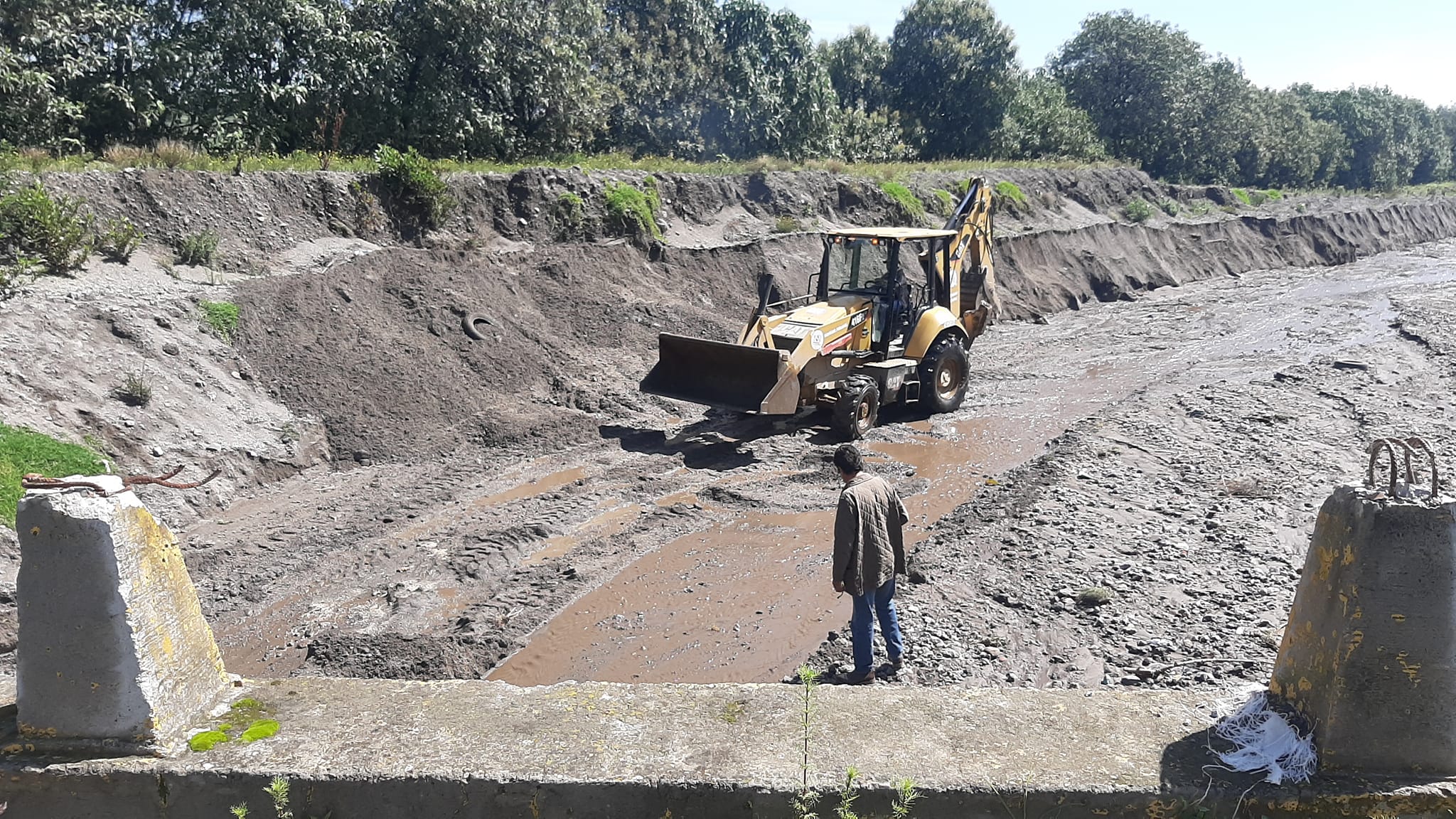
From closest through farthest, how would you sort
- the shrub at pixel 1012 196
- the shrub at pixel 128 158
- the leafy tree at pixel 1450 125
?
1. the shrub at pixel 128 158
2. the shrub at pixel 1012 196
3. the leafy tree at pixel 1450 125

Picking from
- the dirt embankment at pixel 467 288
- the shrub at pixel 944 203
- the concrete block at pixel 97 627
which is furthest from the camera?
the shrub at pixel 944 203

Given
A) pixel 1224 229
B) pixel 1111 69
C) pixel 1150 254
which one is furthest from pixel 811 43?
pixel 1111 69

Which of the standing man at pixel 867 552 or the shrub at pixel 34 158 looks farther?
the shrub at pixel 34 158

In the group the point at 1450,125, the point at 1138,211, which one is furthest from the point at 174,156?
the point at 1450,125

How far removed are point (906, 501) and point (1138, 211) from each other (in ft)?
94.2

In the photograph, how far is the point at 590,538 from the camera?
9.08 m

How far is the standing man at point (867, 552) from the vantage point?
588 centimetres

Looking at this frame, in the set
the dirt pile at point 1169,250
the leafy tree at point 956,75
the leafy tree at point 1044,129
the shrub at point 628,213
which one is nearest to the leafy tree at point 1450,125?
the dirt pile at point 1169,250

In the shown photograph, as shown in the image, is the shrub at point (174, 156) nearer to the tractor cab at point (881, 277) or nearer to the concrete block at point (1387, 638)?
the tractor cab at point (881, 277)

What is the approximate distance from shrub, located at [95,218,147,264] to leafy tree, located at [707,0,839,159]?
20.5 meters

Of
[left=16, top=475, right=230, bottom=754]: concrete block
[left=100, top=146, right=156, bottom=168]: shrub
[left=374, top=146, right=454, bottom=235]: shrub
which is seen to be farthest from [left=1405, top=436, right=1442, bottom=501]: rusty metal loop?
[left=100, top=146, right=156, bottom=168]: shrub

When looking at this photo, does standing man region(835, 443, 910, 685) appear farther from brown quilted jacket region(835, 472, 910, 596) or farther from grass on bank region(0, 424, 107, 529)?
grass on bank region(0, 424, 107, 529)

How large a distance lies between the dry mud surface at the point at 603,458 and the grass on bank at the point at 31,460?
1.15 feet

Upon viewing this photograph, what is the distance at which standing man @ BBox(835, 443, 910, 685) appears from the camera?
5.88 meters
